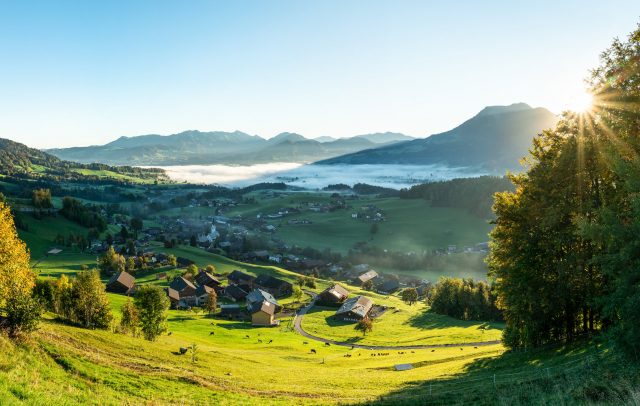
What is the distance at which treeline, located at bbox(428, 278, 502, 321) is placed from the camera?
10306cm

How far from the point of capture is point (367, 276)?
15525 centimetres

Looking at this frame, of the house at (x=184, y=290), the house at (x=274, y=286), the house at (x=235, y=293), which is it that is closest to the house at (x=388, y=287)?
the house at (x=274, y=286)

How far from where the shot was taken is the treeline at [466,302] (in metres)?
103

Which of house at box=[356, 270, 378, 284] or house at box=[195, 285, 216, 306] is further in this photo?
house at box=[356, 270, 378, 284]

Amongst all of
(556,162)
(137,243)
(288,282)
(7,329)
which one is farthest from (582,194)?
(137,243)

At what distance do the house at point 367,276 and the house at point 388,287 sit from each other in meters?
6.62

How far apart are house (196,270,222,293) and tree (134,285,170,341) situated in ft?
219

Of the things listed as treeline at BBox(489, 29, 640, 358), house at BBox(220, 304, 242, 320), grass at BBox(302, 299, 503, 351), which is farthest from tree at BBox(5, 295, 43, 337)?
house at BBox(220, 304, 242, 320)

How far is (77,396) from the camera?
21.1m

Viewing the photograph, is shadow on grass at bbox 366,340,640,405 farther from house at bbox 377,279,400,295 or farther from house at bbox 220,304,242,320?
house at bbox 377,279,400,295

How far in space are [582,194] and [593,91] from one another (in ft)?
25.3

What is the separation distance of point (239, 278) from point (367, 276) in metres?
48.4

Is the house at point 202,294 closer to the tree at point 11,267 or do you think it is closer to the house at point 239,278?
the house at point 239,278

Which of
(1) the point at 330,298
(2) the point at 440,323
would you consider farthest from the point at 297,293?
(2) the point at 440,323
